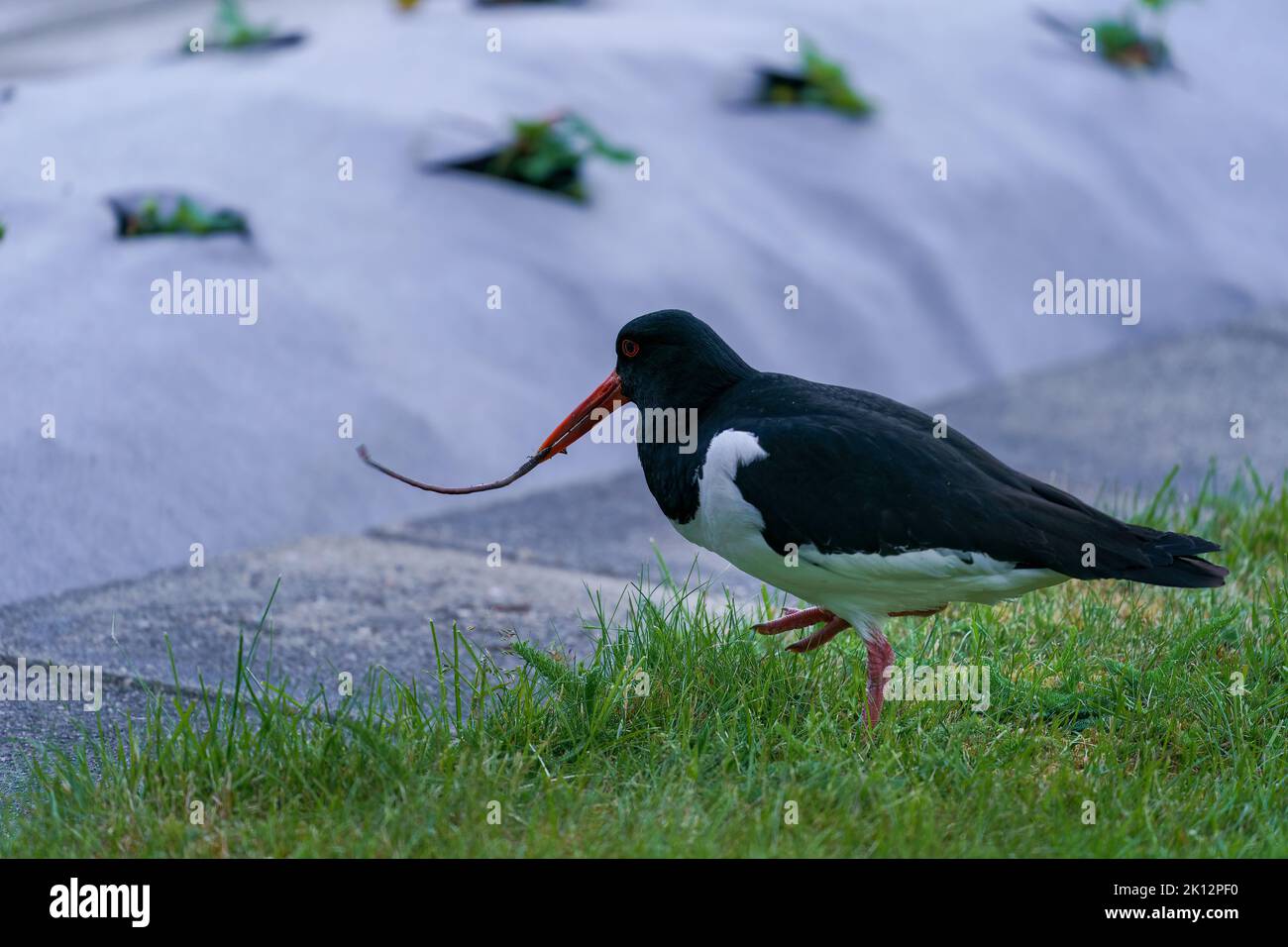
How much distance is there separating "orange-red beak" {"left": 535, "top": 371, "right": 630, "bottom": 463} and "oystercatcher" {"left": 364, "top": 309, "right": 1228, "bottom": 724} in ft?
0.95

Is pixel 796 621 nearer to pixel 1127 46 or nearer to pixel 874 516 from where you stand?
pixel 874 516

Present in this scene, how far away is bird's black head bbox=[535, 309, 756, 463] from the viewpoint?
170 inches

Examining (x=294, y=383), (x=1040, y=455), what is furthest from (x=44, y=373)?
(x=1040, y=455)

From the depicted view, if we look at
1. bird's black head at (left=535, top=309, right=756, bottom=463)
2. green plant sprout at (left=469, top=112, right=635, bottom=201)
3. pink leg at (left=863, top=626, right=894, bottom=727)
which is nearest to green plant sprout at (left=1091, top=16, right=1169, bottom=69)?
green plant sprout at (left=469, top=112, right=635, bottom=201)

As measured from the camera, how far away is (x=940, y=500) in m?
3.94

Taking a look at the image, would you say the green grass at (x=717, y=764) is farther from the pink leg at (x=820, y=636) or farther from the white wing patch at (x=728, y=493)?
the white wing patch at (x=728, y=493)

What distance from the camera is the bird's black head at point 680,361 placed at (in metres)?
4.31

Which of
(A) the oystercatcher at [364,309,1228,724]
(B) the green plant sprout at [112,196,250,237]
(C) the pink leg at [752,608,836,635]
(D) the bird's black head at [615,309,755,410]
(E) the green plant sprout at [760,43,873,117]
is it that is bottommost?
(C) the pink leg at [752,608,836,635]

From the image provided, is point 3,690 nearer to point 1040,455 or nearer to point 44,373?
point 44,373

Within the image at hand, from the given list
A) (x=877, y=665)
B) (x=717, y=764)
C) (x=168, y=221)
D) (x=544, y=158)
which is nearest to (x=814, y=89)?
(x=544, y=158)

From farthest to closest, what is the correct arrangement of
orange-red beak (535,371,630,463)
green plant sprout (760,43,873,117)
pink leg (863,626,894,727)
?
1. green plant sprout (760,43,873,117)
2. orange-red beak (535,371,630,463)
3. pink leg (863,626,894,727)

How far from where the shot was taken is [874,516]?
394 centimetres

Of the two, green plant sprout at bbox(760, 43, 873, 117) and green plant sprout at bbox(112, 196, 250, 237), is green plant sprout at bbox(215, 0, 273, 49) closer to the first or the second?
green plant sprout at bbox(112, 196, 250, 237)

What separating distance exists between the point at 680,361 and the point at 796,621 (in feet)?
2.56
